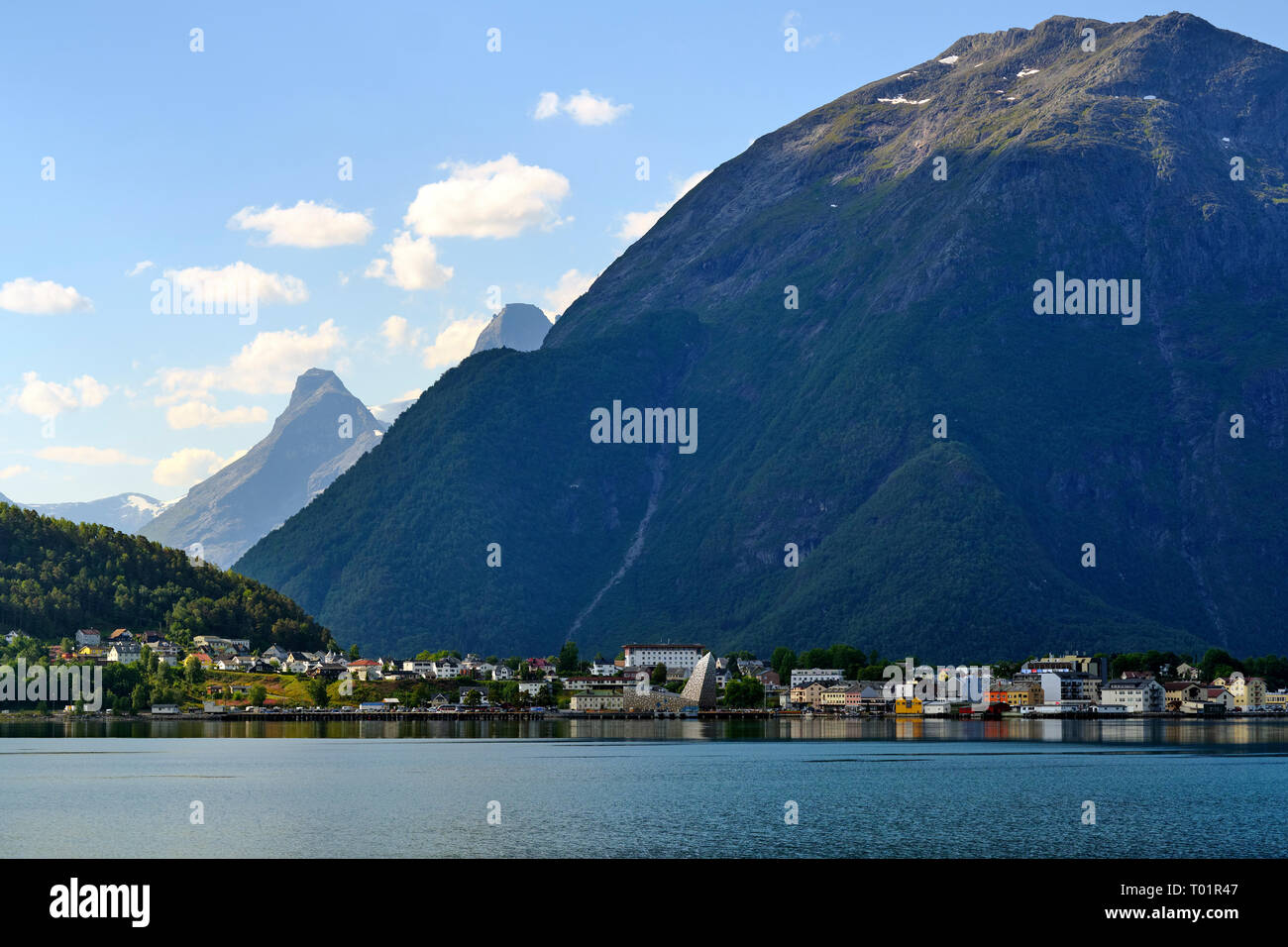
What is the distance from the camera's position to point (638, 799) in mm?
99938

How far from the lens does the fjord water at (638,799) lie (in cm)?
7894

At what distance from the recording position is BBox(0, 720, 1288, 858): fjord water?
78938mm

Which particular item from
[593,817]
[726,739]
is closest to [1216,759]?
[726,739]

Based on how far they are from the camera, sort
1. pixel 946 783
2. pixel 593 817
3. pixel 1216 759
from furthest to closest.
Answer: pixel 1216 759, pixel 946 783, pixel 593 817

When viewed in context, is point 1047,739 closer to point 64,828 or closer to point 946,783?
point 946,783

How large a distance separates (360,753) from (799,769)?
44721 millimetres

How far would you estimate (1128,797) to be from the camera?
10169cm
